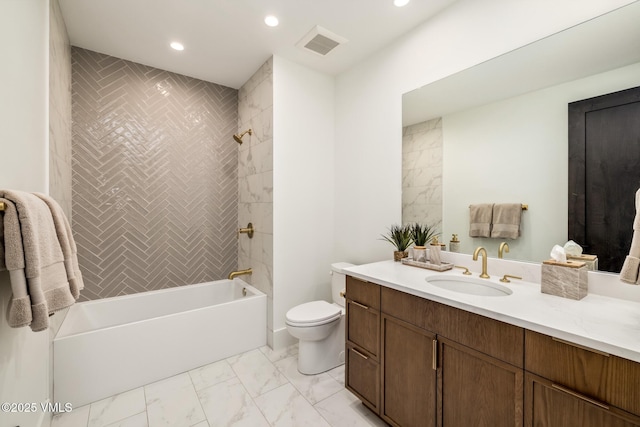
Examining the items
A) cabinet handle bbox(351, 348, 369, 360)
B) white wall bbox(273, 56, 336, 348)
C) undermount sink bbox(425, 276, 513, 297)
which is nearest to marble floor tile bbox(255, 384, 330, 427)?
cabinet handle bbox(351, 348, 369, 360)

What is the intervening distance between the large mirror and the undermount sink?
0.24m

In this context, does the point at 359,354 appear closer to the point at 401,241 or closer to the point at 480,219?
the point at 401,241

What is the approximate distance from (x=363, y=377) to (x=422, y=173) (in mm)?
1479

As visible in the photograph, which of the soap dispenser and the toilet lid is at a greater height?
the soap dispenser

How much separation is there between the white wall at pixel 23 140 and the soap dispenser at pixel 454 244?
7.56 ft

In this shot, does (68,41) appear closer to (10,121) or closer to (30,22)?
(30,22)

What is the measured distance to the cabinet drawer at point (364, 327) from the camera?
5.35 feet

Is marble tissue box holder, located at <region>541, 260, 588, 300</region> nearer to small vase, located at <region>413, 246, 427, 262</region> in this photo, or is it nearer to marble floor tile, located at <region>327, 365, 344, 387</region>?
small vase, located at <region>413, 246, 427, 262</region>

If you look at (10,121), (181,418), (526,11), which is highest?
(526,11)

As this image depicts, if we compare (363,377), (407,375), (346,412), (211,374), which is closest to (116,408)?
(211,374)

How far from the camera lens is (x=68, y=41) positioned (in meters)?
2.31

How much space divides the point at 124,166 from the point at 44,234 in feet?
6.18

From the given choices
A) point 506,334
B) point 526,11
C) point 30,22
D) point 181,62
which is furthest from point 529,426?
point 181,62

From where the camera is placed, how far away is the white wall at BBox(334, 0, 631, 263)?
5.01 feet
